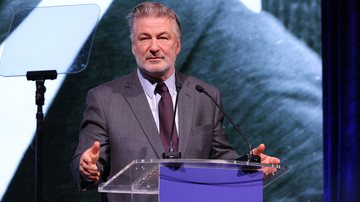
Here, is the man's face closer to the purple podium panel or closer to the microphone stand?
the microphone stand

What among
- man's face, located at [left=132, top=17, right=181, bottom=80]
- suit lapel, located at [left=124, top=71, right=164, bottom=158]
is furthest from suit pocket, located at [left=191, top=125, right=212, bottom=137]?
man's face, located at [left=132, top=17, right=181, bottom=80]

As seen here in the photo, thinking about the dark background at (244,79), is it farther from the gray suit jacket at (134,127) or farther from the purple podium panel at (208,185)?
the purple podium panel at (208,185)

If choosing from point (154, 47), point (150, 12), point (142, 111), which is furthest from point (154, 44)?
point (142, 111)

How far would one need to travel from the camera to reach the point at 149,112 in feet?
9.11

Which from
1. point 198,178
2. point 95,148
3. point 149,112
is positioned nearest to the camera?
point 198,178

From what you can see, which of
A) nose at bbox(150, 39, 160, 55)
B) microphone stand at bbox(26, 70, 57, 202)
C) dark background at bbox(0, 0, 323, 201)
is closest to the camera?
microphone stand at bbox(26, 70, 57, 202)

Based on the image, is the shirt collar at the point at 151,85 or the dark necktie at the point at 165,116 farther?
the shirt collar at the point at 151,85

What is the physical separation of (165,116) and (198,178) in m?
0.86

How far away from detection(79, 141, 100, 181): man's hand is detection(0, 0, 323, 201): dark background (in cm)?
146

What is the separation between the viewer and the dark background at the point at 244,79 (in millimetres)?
3516

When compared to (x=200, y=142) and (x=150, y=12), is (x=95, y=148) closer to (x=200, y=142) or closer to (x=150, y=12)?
(x=200, y=142)

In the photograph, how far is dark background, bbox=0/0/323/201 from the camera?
138 inches

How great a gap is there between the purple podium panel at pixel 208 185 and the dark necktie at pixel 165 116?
0.76 meters

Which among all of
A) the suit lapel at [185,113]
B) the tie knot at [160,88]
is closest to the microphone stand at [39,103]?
the tie knot at [160,88]
